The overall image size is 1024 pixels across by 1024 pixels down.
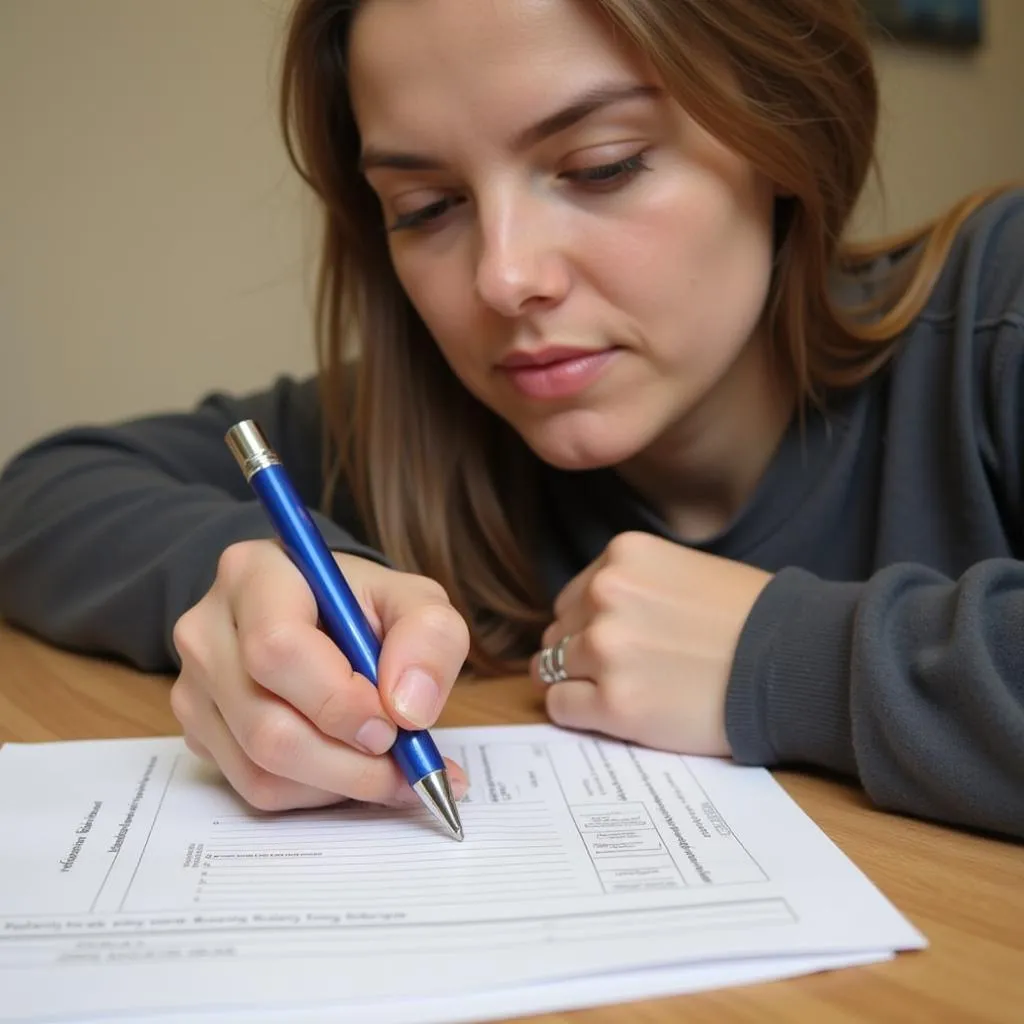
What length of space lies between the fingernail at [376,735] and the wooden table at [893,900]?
5.8 inches

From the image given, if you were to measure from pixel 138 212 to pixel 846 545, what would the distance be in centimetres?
98

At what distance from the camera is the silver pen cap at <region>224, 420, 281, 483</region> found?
49 centimetres

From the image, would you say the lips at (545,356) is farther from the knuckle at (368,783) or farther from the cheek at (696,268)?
the knuckle at (368,783)

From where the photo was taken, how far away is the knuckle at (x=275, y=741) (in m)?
0.43

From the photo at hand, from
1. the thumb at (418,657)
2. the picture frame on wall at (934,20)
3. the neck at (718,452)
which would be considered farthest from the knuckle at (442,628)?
the picture frame on wall at (934,20)

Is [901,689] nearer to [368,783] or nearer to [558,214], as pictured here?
[368,783]

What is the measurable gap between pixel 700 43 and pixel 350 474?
47 centimetres

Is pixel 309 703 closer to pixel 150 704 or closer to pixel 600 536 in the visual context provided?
pixel 150 704

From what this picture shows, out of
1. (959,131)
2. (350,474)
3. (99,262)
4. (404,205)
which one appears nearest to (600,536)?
(350,474)

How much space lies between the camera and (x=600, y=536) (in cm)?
91

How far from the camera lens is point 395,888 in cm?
37

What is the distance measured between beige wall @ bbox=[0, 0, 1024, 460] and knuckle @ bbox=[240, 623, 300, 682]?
817 millimetres

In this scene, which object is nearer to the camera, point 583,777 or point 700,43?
point 583,777

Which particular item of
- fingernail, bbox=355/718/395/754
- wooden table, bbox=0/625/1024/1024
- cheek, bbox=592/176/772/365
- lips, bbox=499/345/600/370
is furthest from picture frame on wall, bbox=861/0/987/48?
fingernail, bbox=355/718/395/754
